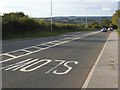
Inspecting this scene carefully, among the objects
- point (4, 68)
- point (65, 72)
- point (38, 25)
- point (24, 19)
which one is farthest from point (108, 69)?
point (38, 25)

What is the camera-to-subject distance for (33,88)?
5.71 m

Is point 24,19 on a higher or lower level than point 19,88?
higher

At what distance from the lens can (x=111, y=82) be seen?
6.20m

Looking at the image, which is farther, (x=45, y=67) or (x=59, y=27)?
(x=59, y=27)

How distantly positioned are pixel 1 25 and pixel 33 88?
23.1 meters

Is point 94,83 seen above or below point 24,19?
below

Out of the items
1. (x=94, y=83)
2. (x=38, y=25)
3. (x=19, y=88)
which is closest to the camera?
(x=19, y=88)

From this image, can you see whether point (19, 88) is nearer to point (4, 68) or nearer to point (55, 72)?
point (55, 72)

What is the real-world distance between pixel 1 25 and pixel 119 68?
22.1m

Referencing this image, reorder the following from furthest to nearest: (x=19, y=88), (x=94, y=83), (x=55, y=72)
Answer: (x=55, y=72) < (x=94, y=83) < (x=19, y=88)

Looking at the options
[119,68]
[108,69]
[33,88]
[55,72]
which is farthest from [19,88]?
[119,68]

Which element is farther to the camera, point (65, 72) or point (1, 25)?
point (1, 25)

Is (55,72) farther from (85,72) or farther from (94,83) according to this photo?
(94,83)

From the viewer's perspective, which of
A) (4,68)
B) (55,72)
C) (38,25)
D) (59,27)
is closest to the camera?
(55,72)
